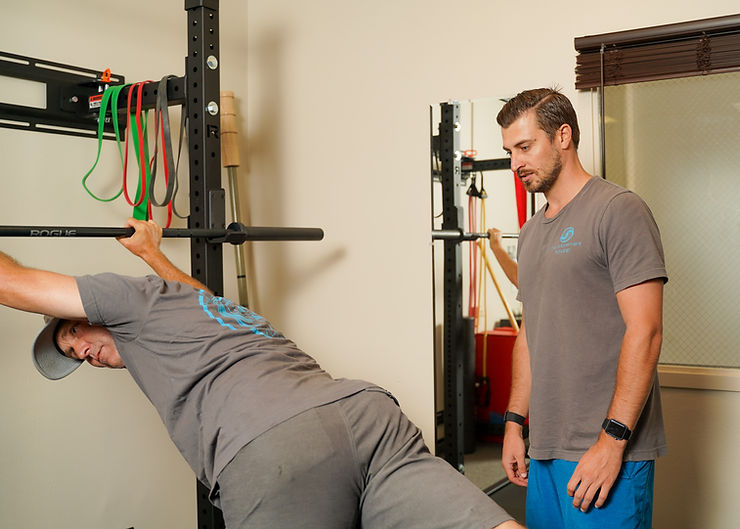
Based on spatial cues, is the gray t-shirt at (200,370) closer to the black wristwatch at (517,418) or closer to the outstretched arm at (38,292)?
the outstretched arm at (38,292)

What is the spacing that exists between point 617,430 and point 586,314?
0.93 feet

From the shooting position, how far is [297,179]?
3.05 meters

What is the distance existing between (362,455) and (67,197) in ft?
5.00

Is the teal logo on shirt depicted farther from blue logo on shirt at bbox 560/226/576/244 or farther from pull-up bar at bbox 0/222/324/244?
pull-up bar at bbox 0/222/324/244

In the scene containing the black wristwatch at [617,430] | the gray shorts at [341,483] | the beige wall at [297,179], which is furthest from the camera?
the beige wall at [297,179]

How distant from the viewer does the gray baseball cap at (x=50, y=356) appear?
1.64m

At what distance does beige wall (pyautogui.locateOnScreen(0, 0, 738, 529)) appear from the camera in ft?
7.70

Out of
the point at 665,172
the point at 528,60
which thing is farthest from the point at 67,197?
the point at 665,172

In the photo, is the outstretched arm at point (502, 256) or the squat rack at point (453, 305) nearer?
the outstretched arm at point (502, 256)

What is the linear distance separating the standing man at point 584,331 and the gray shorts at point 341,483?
48cm

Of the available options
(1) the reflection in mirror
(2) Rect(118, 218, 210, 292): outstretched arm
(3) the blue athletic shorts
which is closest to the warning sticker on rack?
(2) Rect(118, 218, 210, 292): outstretched arm

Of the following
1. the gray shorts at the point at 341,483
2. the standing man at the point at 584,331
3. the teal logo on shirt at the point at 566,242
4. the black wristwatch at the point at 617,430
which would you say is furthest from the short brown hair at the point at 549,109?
the gray shorts at the point at 341,483

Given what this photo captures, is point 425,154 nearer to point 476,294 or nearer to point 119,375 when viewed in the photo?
point 476,294

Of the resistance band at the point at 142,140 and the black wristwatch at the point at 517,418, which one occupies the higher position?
the resistance band at the point at 142,140
